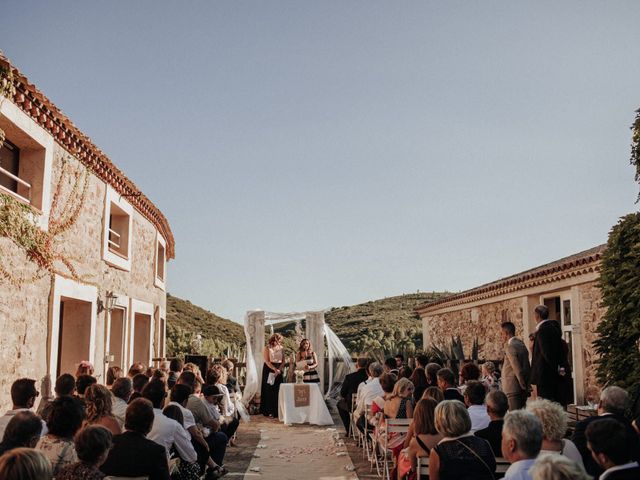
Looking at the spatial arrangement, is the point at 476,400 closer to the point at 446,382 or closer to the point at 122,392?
the point at 446,382

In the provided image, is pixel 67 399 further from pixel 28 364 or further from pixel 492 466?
pixel 28 364

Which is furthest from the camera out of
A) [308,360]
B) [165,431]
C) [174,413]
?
[308,360]

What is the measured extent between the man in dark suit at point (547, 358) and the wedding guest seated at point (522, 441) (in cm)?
346

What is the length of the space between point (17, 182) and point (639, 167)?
7823 millimetres

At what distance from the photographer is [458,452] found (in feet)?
12.2

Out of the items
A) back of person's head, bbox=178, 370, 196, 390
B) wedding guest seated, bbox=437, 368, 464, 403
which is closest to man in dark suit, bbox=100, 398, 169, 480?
back of person's head, bbox=178, 370, 196, 390

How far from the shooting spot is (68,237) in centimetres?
909

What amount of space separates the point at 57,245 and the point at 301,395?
5.37m

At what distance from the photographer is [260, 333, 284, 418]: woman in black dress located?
42.7 ft

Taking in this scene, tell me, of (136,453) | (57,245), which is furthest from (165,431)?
(57,245)

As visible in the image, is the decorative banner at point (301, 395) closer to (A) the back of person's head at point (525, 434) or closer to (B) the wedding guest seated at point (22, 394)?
(B) the wedding guest seated at point (22, 394)

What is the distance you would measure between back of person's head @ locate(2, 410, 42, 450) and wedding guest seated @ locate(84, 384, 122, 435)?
88 centimetres

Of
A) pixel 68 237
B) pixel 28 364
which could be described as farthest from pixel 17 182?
pixel 28 364

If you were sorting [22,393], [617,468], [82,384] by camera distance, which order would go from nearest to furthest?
[617,468], [22,393], [82,384]
